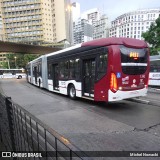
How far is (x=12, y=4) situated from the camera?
96.2m

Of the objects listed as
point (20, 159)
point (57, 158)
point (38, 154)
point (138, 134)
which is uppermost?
point (57, 158)

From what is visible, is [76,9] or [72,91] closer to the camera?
[72,91]

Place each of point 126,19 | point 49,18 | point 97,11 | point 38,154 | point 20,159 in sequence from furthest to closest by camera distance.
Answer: point 97,11, point 126,19, point 49,18, point 20,159, point 38,154

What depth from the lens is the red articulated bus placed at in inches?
297

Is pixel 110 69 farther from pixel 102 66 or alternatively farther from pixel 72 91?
pixel 72 91

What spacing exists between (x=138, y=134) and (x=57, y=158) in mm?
3743

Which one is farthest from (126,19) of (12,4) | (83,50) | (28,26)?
(83,50)

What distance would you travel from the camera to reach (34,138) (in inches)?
98.9

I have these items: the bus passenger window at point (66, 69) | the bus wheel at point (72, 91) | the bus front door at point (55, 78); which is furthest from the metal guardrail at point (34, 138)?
the bus front door at point (55, 78)

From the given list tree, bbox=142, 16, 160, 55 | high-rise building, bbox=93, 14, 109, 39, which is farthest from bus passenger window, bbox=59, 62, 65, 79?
high-rise building, bbox=93, 14, 109, 39

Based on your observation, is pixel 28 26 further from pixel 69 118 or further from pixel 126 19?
pixel 69 118

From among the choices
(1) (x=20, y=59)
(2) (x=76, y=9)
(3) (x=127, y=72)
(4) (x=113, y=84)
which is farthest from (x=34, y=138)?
(2) (x=76, y=9)

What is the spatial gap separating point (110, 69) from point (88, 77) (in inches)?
75.2

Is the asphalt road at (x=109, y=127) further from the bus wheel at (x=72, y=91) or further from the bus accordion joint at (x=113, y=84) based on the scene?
the bus wheel at (x=72, y=91)
